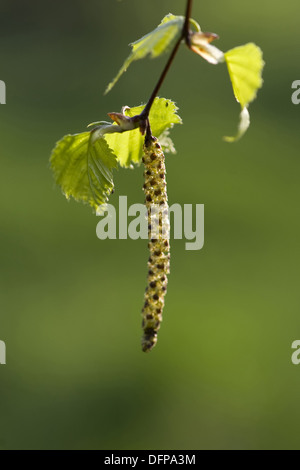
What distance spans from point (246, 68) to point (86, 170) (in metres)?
0.25

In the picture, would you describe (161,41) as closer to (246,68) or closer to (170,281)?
(246,68)

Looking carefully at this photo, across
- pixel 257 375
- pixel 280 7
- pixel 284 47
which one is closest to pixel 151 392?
pixel 257 375

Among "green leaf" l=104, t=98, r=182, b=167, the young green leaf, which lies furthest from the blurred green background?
the young green leaf

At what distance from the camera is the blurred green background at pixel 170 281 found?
4.12 m

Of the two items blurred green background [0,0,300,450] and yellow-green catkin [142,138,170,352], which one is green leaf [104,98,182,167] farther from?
blurred green background [0,0,300,450]

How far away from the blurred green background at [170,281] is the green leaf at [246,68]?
3.53 metres

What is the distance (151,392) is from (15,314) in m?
1.10

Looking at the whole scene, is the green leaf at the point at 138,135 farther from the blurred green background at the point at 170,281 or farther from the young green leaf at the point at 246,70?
the blurred green background at the point at 170,281

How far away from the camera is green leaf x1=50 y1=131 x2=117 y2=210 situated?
84cm

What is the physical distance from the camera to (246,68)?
706mm

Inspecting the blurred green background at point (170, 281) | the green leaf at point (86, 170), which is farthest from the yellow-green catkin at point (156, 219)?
the blurred green background at point (170, 281)

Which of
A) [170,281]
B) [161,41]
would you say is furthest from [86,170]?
[170,281]

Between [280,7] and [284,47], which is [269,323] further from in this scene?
[280,7]

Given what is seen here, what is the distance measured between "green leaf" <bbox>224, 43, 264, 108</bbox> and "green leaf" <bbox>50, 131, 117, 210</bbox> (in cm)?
20
